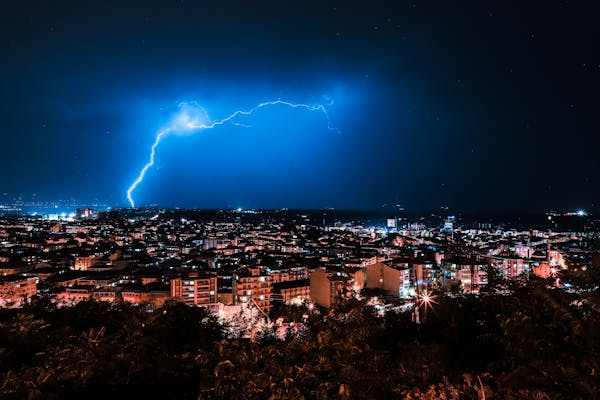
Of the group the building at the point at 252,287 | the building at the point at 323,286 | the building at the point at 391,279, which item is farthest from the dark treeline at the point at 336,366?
the building at the point at 391,279

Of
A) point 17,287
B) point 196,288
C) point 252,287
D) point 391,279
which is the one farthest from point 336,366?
point 17,287

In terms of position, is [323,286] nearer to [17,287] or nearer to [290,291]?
[290,291]

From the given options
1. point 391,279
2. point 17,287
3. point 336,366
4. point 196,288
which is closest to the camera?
point 336,366

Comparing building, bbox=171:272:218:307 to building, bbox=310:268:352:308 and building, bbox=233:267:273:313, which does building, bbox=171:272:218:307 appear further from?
building, bbox=310:268:352:308

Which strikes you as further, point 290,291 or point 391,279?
point 391,279

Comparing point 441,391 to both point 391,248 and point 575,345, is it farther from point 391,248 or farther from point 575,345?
point 391,248

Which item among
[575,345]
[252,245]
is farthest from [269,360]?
[252,245]

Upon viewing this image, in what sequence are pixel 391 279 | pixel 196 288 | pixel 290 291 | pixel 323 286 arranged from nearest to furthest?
1. pixel 196 288
2. pixel 323 286
3. pixel 290 291
4. pixel 391 279

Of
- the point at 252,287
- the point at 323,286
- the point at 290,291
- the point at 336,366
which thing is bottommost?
the point at 290,291
